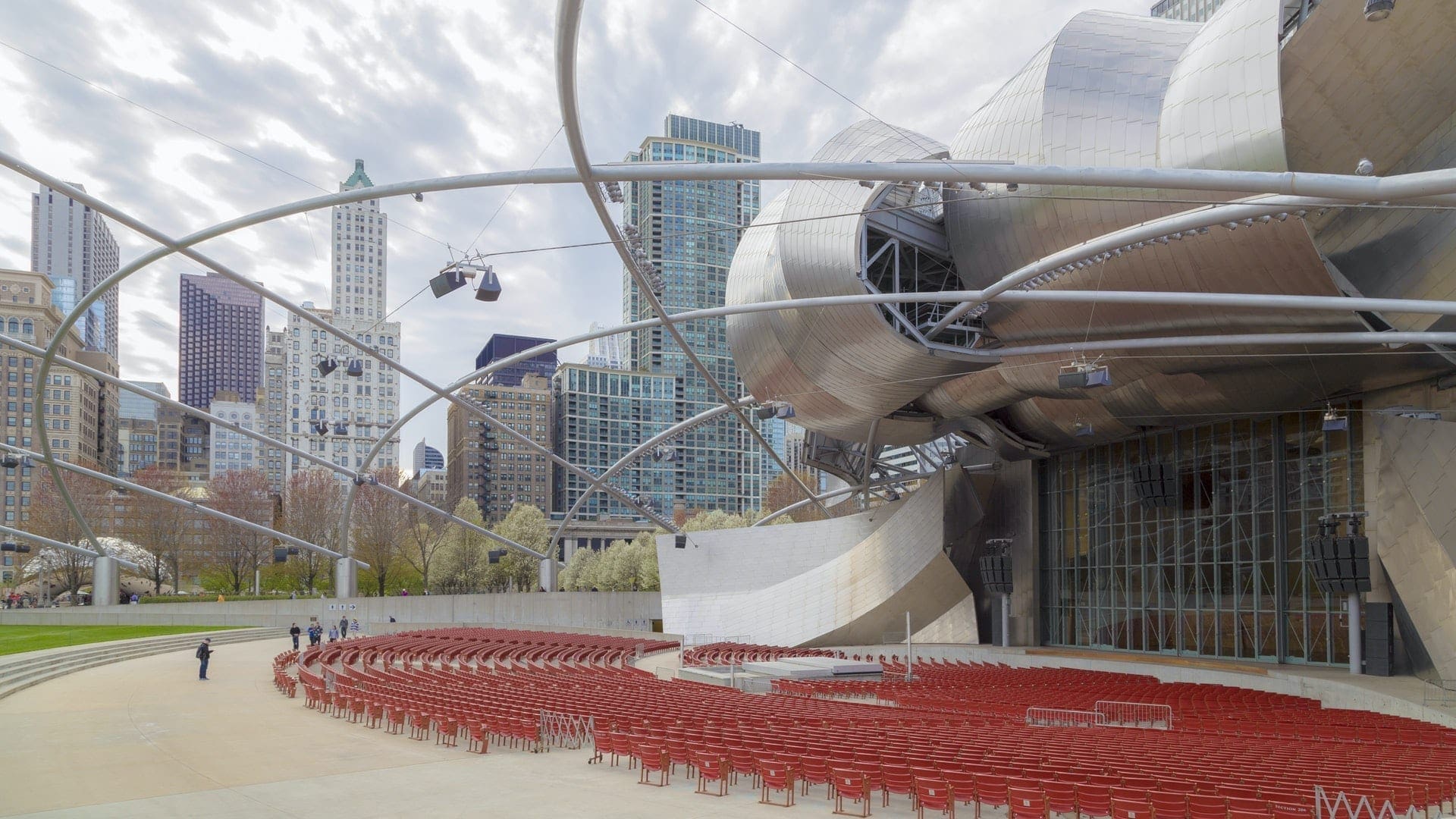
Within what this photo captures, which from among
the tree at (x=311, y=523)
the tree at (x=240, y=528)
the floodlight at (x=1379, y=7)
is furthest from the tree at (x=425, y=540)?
the floodlight at (x=1379, y=7)

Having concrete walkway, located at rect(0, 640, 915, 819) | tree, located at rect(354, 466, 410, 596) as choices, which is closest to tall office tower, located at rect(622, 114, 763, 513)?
tree, located at rect(354, 466, 410, 596)

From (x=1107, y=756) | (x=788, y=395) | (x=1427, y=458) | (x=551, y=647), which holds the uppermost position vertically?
(x=788, y=395)

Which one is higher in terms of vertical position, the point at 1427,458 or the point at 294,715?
the point at 1427,458

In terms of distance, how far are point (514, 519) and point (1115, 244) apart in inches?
2624

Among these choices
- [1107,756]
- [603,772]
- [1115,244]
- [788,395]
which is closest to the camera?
[1107,756]

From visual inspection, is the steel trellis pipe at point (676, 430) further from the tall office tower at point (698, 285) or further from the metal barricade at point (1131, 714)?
the metal barricade at point (1131, 714)

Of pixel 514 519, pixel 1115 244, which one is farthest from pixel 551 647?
pixel 514 519

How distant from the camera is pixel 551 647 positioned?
123 feet

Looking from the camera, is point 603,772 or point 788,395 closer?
point 603,772

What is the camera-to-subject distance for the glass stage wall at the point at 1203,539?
31797 millimetres

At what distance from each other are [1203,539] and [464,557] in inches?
2204

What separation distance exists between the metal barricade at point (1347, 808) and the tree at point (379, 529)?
69215 mm

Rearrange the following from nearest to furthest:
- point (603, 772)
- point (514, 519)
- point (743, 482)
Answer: point (603, 772) → point (514, 519) → point (743, 482)

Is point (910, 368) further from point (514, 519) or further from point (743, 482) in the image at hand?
point (743, 482)
